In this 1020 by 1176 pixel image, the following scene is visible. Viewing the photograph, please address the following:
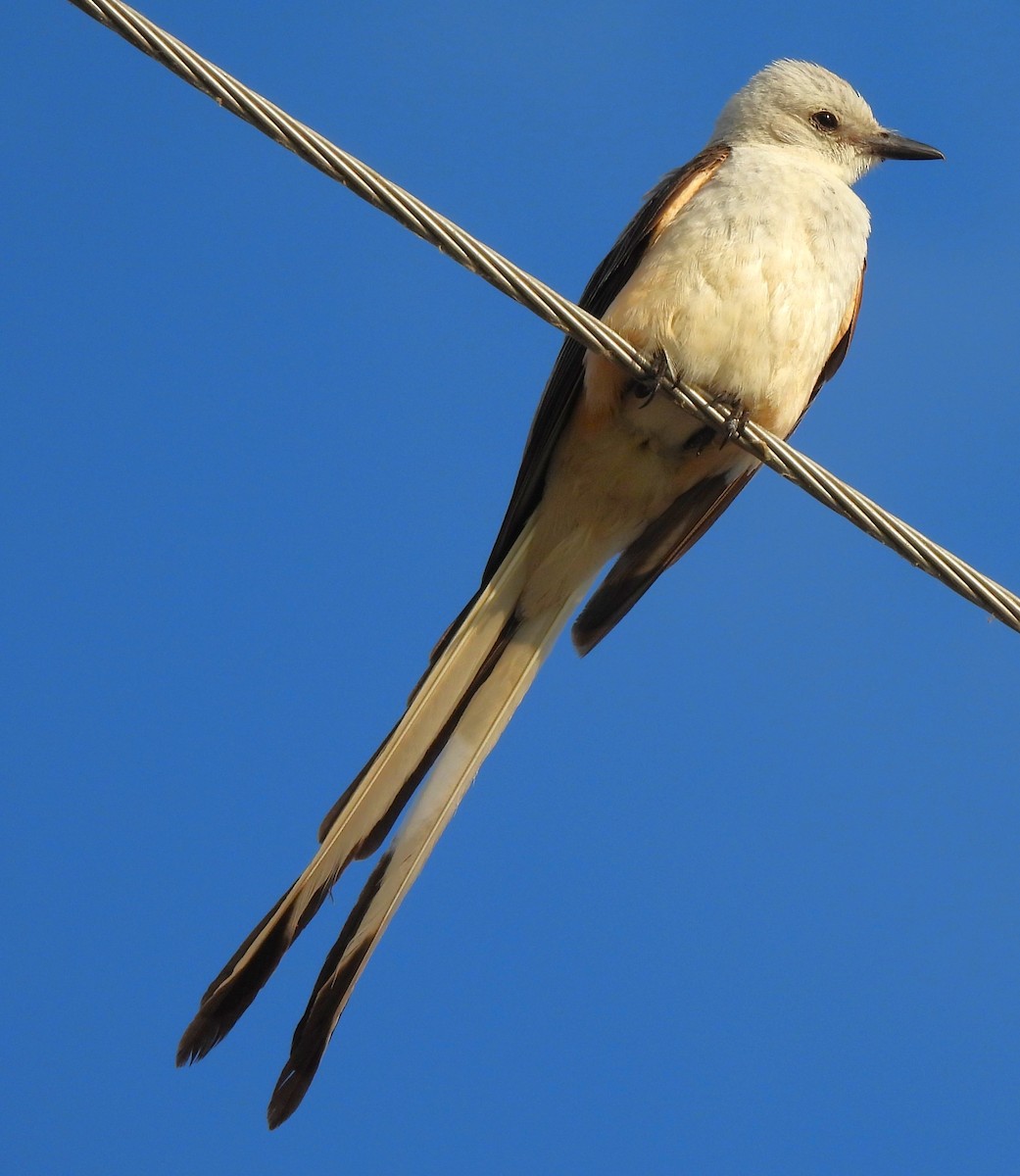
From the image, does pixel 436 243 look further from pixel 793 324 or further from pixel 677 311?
pixel 793 324

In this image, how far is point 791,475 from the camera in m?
3.16

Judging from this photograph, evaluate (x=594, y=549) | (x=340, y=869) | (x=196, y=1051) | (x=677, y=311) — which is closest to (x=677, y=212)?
(x=677, y=311)

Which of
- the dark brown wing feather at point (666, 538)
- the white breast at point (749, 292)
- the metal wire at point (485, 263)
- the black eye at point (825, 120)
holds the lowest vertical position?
the metal wire at point (485, 263)

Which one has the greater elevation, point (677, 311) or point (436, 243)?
point (677, 311)

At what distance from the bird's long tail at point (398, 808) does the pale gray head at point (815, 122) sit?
1.89 meters

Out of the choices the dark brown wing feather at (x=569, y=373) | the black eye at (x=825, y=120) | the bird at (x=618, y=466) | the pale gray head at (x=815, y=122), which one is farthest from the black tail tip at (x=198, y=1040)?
the black eye at (x=825, y=120)

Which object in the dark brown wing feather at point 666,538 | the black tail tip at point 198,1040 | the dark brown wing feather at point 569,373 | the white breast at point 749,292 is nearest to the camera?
the black tail tip at point 198,1040

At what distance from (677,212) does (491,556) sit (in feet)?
3.72

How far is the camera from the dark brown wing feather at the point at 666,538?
443 centimetres

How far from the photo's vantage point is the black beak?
5.21m

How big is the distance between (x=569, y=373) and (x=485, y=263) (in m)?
1.42

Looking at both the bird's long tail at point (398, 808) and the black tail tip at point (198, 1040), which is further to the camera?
the bird's long tail at point (398, 808)

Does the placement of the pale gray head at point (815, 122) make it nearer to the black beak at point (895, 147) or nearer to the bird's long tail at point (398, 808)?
the black beak at point (895, 147)

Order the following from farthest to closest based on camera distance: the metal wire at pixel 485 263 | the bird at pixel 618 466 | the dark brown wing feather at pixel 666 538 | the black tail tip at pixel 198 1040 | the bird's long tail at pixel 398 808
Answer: the dark brown wing feather at pixel 666 538
the bird at pixel 618 466
the bird's long tail at pixel 398 808
the black tail tip at pixel 198 1040
the metal wire at pixel 485 263
